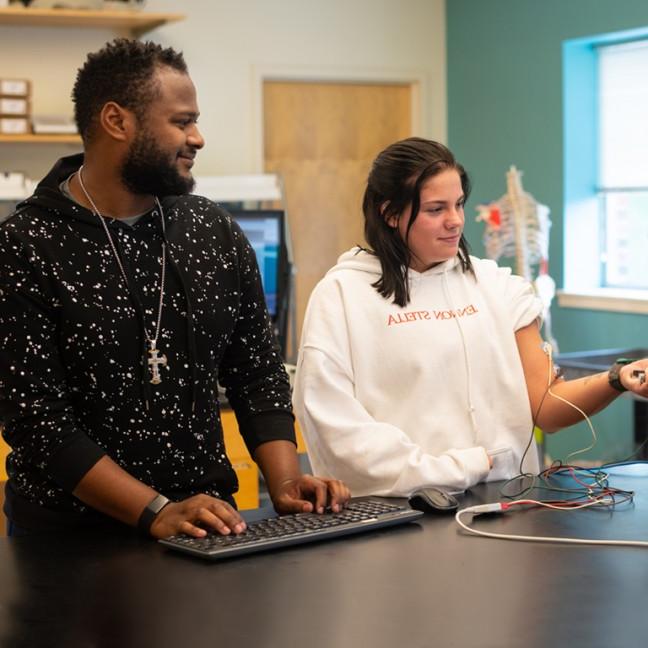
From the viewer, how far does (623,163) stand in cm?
512

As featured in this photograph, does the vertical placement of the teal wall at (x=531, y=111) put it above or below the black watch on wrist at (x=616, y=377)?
above

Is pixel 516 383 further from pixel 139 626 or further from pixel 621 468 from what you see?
pixel 139 626

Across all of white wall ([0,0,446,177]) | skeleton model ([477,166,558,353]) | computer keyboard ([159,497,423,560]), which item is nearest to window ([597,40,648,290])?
skeleton model ([477,166,558,353])

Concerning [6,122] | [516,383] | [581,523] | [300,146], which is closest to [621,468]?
[516,383]

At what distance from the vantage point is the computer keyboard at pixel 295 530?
59.5 inches

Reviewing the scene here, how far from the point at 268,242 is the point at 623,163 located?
1680mm

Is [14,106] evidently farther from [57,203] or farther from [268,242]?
[57,203]

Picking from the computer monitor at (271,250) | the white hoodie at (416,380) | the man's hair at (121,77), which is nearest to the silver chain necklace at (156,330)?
the man's hair at (121,77)

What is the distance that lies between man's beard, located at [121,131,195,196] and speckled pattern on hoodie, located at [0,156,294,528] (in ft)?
0.26

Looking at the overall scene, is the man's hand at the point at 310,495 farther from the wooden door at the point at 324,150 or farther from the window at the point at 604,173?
the wooden door at the point at 324,150

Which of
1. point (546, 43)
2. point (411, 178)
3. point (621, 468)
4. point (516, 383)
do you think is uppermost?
point (546, 43)

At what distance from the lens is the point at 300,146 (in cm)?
566

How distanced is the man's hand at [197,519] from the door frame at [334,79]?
12.9ft

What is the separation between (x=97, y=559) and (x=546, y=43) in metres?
4.19
